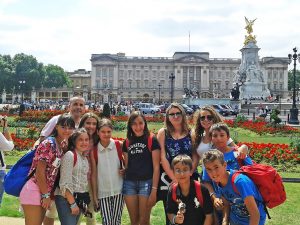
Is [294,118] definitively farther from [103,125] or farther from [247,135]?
[103,125]

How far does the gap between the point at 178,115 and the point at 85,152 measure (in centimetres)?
122

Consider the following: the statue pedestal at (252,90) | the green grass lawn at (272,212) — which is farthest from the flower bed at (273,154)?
the statue pedestal at (252,90)

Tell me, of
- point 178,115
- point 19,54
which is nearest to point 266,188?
point 178,115

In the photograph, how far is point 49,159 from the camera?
4.95m

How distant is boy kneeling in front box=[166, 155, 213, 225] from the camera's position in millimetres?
4641

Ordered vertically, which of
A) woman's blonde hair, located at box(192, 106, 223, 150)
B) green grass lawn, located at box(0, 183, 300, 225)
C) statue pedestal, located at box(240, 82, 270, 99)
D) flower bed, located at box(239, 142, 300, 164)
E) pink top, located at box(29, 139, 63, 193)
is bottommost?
green grass lawn, located at box(0, 183, 300, 225)

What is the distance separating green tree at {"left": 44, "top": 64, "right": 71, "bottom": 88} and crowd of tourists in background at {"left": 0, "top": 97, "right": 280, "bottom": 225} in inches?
4162

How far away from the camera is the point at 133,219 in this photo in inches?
222

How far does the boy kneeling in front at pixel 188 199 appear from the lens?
4641mm

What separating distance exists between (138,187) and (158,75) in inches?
4601

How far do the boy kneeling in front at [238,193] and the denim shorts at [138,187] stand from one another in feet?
3.67

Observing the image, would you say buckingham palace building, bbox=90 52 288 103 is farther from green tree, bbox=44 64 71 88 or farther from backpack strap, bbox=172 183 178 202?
backpack strap, bbox=172 183 178 202

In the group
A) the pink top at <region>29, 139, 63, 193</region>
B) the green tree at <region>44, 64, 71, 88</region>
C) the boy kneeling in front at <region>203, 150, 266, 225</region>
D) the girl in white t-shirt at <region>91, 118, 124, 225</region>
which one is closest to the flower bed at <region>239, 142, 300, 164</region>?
the girl in white t-shirt at <region>91, 118, 124, 225</region>

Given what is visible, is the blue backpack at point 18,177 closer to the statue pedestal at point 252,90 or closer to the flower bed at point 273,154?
the flower bed at point 273,154
